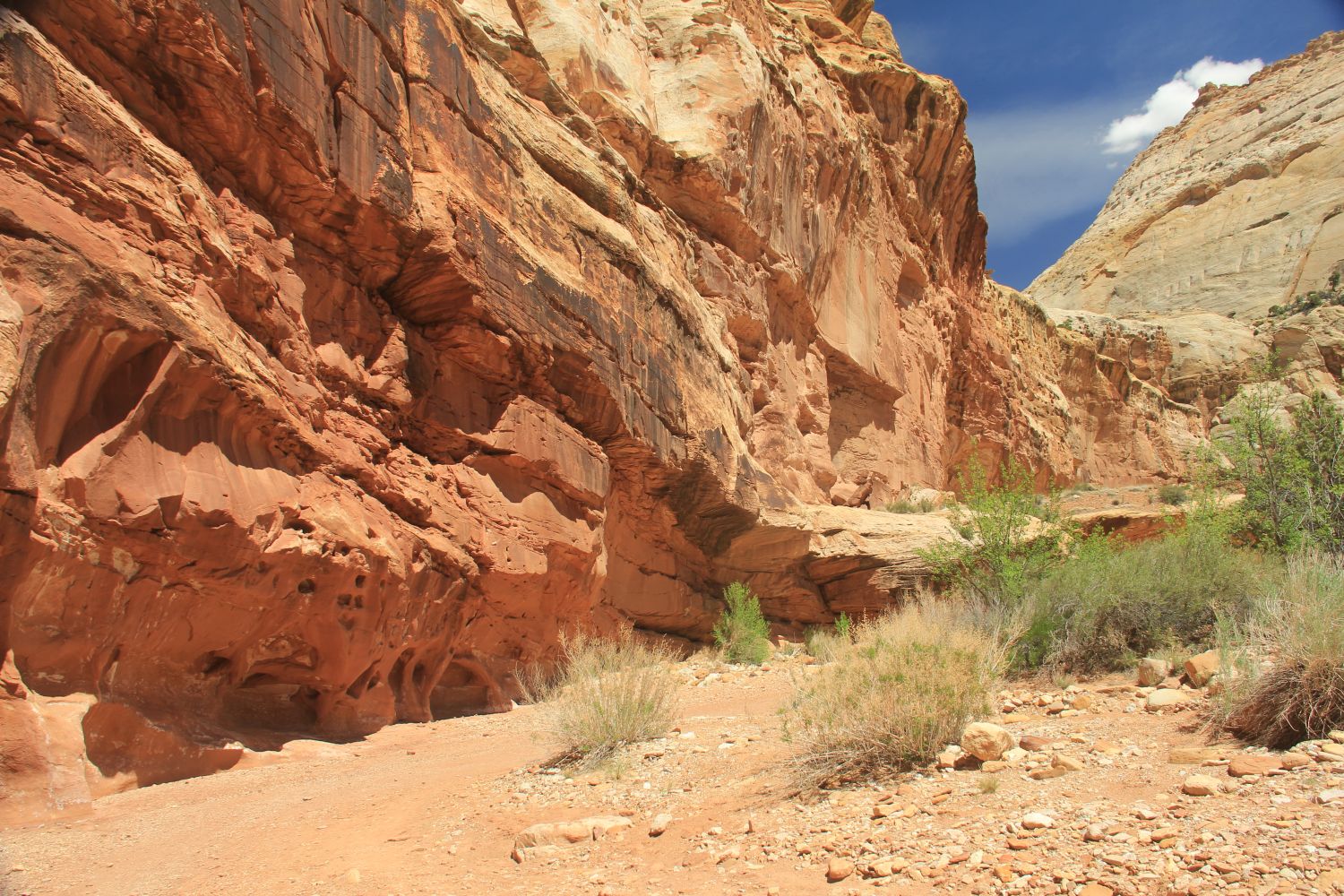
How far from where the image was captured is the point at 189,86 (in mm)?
8320

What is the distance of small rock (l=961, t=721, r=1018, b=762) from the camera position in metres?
5.84

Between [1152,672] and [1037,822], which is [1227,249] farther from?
[1037,822]

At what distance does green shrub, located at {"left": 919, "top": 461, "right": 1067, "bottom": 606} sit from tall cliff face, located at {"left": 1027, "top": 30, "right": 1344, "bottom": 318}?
58.7 metres

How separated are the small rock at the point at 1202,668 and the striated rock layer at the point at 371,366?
798cm

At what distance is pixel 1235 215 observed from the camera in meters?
71.0

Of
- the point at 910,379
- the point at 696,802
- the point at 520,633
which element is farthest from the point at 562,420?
the point at 910,379

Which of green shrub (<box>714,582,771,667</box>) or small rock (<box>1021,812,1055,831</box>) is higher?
small rock (<box>1021,812,1055,831</box>)

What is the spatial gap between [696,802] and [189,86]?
804 cm

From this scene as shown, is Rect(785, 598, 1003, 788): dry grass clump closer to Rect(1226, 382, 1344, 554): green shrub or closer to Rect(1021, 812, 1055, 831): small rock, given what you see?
Rect(1021, 812, 1055, 831): small rock

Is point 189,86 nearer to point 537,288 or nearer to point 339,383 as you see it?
point 339,383

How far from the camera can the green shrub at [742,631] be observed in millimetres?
16953

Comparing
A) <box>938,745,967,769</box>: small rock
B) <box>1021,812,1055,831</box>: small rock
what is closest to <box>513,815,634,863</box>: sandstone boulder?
<box>938,745,967,769</box>: small rock

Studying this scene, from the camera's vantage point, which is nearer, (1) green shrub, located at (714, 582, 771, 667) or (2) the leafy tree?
(2) the leafy tree

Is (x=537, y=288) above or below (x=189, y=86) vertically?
below
